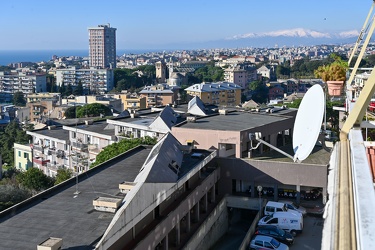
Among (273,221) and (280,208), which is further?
(280,208)

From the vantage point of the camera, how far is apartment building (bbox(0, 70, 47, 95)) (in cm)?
6347

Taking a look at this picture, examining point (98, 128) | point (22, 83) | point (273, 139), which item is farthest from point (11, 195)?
point (22, 83)

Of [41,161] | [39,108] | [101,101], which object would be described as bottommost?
[41,161]

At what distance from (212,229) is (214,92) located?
1287 inches

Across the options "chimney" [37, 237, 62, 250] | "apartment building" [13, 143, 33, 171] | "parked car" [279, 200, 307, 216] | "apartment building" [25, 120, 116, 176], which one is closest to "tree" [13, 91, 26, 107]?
"apartment building" [13, 143, 33, 171]

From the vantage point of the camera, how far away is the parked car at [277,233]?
34.9 ft

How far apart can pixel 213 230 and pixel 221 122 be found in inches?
184

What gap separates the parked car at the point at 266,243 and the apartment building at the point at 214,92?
32.7 m

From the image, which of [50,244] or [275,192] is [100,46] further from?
[50,244]

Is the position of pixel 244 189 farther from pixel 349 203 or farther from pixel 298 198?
pixel 349 203

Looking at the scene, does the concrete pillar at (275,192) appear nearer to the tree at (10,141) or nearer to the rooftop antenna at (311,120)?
the rooftop antenna at (311,120)

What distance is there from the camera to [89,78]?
67438 mm

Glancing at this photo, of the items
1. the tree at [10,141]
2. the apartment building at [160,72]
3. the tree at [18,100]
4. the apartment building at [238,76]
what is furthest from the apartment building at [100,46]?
the tree at [10,141]

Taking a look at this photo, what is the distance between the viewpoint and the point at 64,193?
8.52m
